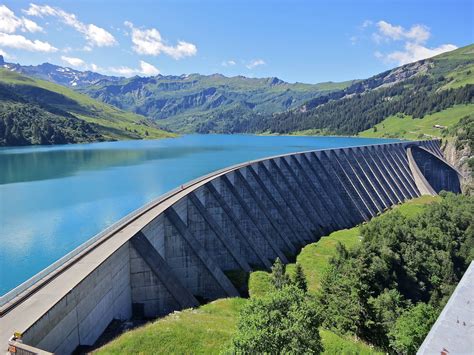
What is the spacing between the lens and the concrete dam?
1702cm

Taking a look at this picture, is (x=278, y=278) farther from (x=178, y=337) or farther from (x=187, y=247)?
(x=178, y=337)

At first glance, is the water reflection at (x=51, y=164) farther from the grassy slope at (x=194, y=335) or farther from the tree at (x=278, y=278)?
the grassy slope at (x=194, y=335)

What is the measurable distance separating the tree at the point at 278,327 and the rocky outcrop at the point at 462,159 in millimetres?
111090

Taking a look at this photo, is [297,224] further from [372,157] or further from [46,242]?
[372,157]

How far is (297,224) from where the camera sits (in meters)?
53.7

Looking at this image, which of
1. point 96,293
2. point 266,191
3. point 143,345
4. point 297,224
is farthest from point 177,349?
point 297,224

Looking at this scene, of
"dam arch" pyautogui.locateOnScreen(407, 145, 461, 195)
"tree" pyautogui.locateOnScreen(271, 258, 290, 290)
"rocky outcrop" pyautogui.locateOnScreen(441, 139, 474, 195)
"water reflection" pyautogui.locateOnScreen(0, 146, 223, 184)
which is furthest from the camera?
"rocky outcrop" pyautogui.locateOnScreen(441, 139, 474, 195)

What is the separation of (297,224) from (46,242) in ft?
105

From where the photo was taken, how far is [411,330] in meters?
26.6

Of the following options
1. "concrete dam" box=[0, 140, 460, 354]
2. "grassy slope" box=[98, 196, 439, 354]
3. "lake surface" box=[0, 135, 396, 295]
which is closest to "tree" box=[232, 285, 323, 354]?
"grassy slope" box=[98, 196, 439, 354]

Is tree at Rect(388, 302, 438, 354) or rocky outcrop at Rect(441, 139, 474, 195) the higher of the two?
rocky outcrop at Rect(441, 139, 474, 195)

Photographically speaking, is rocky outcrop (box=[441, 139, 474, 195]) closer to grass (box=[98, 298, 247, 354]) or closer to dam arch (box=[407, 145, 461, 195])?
dam arch (box=[407, 145, 461, 195])

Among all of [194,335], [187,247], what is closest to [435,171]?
[187,247]

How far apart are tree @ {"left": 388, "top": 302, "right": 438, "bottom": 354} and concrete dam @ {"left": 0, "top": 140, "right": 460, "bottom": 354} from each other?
1276 cm
